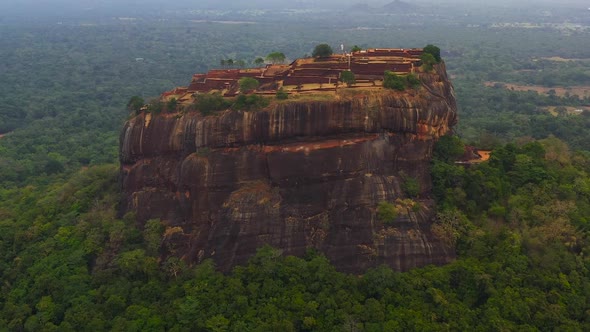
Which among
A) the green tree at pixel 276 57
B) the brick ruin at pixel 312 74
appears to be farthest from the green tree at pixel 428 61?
the green tree at pixel 276 57

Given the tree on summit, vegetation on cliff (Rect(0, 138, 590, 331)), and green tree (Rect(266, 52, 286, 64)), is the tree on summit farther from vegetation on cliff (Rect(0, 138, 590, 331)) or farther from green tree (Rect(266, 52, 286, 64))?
green tree (Rect(266, 52, 286, 64))

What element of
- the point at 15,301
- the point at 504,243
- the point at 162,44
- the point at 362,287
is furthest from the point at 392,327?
the point at 162,44

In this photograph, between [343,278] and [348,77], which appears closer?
[343,278]

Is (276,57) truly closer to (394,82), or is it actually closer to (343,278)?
(394,82)

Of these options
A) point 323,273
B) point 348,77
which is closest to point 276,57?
point 348,77

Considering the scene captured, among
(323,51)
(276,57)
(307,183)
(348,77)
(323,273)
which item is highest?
(323,51)

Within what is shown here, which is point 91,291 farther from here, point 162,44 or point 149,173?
point 162,44
